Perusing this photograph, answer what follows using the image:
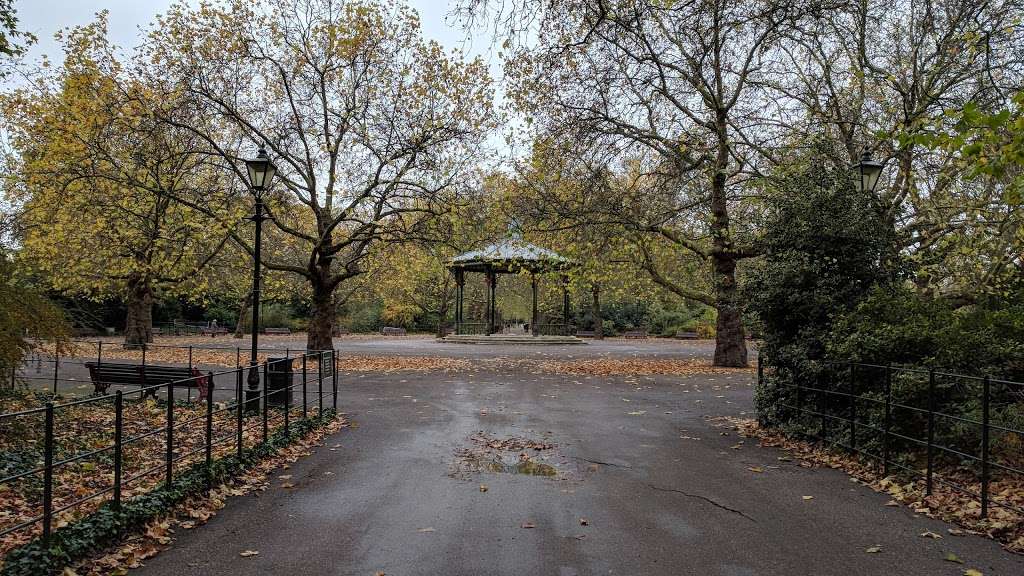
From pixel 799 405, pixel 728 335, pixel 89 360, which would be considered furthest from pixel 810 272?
pixel 89 360

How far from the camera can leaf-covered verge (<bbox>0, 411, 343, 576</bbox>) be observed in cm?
395

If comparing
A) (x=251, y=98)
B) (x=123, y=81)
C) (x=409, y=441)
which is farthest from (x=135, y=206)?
(x=409, y=441)

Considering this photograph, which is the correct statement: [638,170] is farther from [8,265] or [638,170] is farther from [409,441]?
[8,265]

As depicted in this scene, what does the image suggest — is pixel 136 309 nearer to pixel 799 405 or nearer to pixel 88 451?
pixel 88 451

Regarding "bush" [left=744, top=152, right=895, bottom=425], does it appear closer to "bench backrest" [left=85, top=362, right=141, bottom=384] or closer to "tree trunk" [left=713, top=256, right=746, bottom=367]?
"tree trunk" [left=713, top=256, right=746, bottom=367]

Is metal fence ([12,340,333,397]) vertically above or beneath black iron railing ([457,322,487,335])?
beneath

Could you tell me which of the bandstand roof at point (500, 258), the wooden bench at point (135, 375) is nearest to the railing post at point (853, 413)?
the wooden bench at point (135, 375)

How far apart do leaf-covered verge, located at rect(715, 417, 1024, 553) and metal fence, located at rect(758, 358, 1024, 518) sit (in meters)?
0.06

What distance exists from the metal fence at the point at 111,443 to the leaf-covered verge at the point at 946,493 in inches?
250

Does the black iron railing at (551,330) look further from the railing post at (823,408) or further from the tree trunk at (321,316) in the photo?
the railing post at (823,408)

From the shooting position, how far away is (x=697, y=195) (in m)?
18.3

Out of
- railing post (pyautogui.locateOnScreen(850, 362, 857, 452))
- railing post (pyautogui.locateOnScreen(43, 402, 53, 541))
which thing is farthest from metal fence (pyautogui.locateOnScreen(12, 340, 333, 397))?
railing post (pyautogui.locateOnScreen(850, 362, 857, 452))

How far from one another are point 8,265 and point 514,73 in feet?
41.6

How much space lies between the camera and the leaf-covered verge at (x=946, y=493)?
493 centimetres
